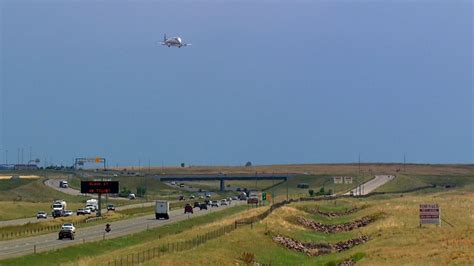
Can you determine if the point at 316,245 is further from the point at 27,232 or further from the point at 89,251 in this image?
the point at 27,232

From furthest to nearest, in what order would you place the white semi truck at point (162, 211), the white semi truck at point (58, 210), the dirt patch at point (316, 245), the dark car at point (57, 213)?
the white semi truck at point (58, 210)
the dark car at point (57, 213)
the white semi truck at point (162, 211)
the dirt patch at point (316, 245)

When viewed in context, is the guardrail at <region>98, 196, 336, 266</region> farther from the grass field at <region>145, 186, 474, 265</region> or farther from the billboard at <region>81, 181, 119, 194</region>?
the billboard at <region>81, 181, 119, 194</region>

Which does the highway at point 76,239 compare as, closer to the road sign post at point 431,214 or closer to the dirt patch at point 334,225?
the dirt patch at point 334,225

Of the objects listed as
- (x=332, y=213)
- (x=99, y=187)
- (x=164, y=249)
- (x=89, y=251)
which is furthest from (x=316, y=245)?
(x=332, y=213)

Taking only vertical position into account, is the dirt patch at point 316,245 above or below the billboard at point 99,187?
below

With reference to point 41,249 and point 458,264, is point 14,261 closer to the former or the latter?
point 41,249

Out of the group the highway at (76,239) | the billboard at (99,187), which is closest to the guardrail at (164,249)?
the highway at (76,239)
